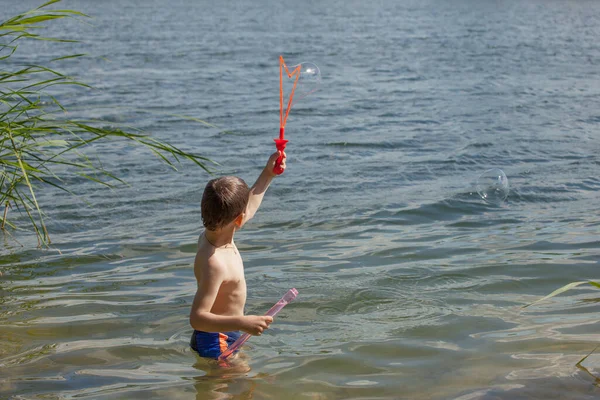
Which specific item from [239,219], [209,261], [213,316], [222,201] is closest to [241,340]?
[213,316]

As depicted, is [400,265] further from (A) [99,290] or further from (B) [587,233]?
(A) [99,290]

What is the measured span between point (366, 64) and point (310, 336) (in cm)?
1751

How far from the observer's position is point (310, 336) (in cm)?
490

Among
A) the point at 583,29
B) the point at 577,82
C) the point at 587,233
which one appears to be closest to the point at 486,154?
the point at 587,233

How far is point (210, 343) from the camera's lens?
4258 mm

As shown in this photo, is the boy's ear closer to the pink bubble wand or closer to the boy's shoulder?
the boy's shoulder

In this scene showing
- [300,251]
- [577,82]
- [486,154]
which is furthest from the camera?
[577,82]

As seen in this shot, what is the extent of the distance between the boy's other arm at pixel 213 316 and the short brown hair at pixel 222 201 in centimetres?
21

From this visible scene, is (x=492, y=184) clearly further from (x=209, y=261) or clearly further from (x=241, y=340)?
(x=209, y=261)

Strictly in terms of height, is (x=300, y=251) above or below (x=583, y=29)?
below

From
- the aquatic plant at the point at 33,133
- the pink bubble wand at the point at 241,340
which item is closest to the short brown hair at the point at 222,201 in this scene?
the pink bubble wand at the point at 241,340

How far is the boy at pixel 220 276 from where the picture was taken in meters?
3.80

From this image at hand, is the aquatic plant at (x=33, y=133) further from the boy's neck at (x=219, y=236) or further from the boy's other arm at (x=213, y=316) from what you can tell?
the boy's other arm at (x=213, y=316)

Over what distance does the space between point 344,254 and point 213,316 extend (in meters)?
2.96
